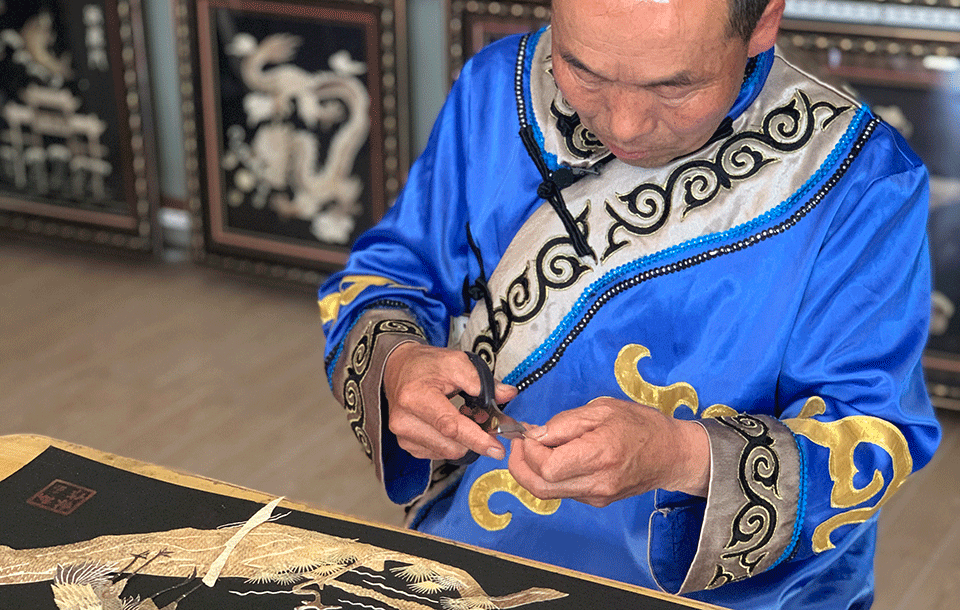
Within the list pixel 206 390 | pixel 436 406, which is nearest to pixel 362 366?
pixel 436 406

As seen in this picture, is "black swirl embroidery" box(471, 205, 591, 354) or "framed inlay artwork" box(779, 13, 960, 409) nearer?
"black swirl embroidery" box(471, 205, 591, 354)

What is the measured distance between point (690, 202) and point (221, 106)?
253 cm

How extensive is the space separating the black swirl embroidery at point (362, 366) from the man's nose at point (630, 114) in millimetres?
350

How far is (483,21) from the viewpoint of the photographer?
300 centimetres

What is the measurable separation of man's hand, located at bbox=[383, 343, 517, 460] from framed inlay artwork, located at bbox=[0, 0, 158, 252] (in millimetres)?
2725

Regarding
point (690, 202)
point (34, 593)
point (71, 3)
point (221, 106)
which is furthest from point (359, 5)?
point (34, 593)

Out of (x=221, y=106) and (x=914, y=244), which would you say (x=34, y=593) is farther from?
(x=221, y=106)

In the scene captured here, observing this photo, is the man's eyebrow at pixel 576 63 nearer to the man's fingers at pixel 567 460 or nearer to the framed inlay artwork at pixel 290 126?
the man's fingers at pixel 567 460

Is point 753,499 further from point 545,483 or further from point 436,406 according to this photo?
point 436,406

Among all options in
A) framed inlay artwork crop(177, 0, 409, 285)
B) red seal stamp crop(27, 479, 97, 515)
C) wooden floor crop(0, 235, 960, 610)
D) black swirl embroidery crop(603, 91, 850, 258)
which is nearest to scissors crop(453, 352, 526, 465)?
black swirl embroidery crop(603, 91, 850, 258)

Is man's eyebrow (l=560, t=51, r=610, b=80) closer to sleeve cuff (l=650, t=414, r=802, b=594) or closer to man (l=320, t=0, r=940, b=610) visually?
man (l=320, t=0, r=940, b=610)

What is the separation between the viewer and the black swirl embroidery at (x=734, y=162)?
1.19 meters

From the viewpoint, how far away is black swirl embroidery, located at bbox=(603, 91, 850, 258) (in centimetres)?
119

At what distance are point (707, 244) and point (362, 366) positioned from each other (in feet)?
1.34
